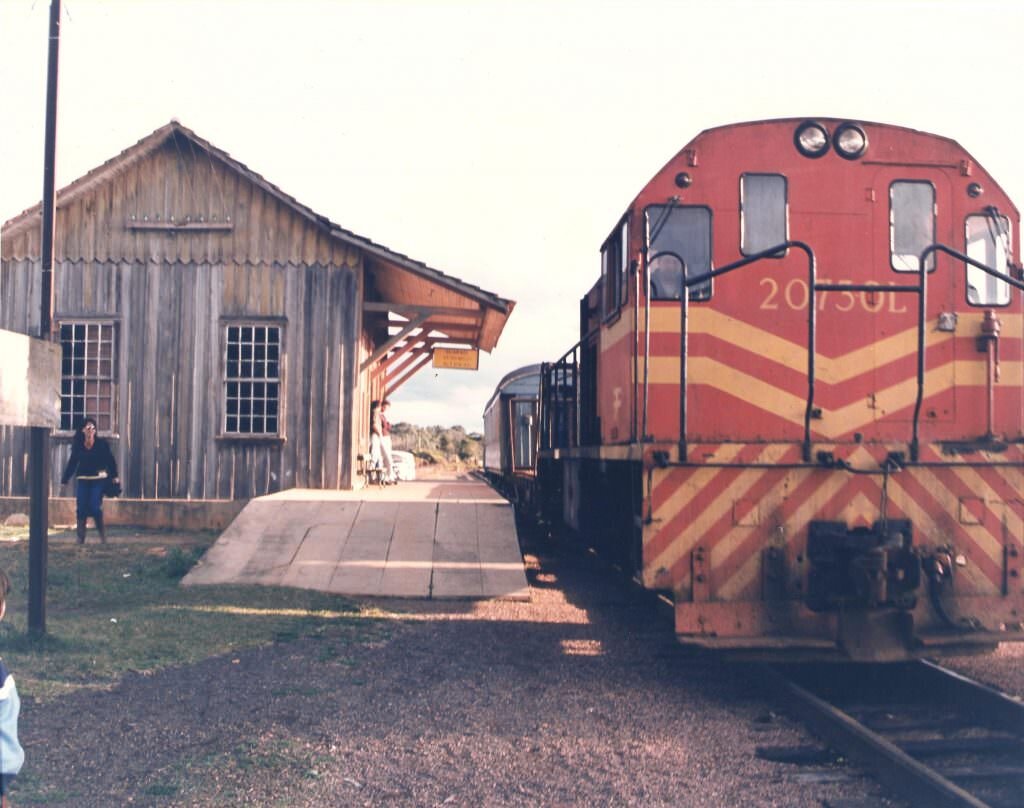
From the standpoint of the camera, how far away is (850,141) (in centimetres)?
746

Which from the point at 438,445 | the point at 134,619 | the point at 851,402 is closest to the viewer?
the point at 851,402

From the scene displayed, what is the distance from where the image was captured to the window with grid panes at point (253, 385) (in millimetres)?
15094

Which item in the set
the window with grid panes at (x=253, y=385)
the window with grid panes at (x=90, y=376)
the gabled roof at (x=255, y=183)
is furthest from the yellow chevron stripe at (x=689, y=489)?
the window with grid panes at (x=90, y=376)

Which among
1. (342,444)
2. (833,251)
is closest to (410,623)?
(833,251)

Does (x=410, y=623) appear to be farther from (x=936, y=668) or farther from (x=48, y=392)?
A: (x=936, y=668)

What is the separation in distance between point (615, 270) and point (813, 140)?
1.85 meters

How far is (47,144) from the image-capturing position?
7754 millimetres

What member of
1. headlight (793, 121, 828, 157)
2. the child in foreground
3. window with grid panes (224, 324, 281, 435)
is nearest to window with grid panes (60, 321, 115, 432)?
window with grid panes (224, 324, 281, 435)

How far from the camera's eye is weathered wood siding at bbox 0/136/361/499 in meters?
15.1

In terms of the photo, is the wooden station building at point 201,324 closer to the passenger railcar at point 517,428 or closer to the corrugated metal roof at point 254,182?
the corrugated metal roof at point 254,182

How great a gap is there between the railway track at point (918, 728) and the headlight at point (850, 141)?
3.66 meters

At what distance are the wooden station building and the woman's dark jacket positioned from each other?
1.81 metres

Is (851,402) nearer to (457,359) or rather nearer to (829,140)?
(829,140)

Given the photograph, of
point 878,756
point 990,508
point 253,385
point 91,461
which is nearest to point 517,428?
point 253,385
